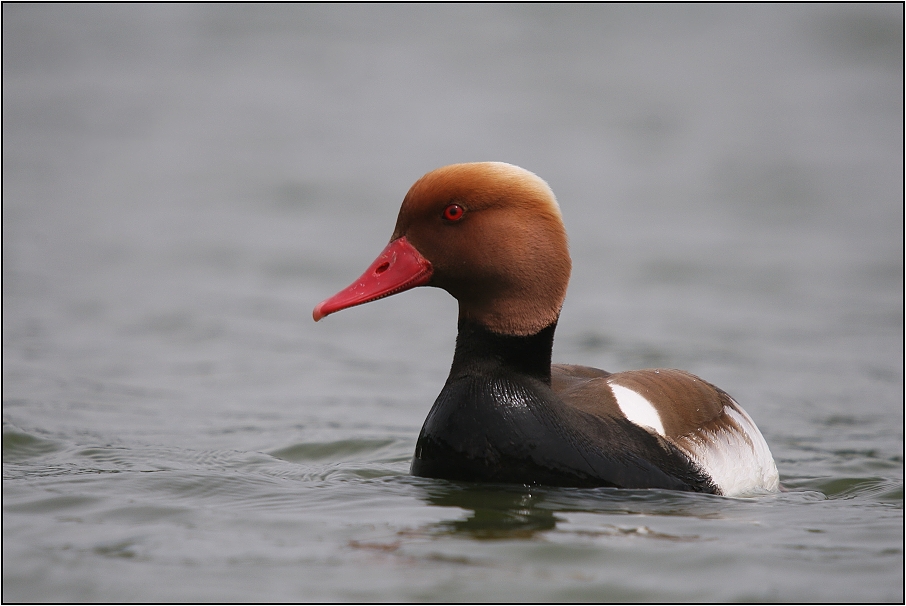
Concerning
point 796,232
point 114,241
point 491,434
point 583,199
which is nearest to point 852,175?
point 796,232

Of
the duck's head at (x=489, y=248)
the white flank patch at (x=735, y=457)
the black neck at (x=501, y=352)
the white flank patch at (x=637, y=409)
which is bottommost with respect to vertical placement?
the white flank patch at (x=735, y=457)

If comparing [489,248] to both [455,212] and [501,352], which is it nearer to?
[455,212]

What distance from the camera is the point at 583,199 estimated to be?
16422 millimetres

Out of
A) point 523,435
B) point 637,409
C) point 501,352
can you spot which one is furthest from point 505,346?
point 637,409

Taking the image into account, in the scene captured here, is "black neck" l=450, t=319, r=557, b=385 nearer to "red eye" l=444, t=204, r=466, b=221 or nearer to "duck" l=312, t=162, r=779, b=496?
"duck" l=312, t=162, r=779, b=496

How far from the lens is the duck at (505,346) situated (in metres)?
5.47

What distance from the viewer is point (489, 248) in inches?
220

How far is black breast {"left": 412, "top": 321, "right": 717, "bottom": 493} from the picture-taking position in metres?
5.46

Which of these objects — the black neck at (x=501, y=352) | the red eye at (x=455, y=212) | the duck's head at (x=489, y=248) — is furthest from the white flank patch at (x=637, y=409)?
the red eye at (x=455, y=212)

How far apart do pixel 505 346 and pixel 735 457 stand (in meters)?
1.50

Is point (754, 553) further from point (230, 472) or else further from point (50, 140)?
point (50, 140)

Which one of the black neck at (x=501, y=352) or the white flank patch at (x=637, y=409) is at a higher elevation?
the black neck at (x=501, y=352)

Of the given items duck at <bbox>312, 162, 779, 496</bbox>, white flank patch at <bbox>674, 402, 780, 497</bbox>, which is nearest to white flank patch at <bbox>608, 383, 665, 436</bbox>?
duck at <bbox>312, 162, 779, 496</bbox>

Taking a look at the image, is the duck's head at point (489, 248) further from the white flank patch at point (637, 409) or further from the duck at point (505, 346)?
the white flank patch at point (637, 409)
